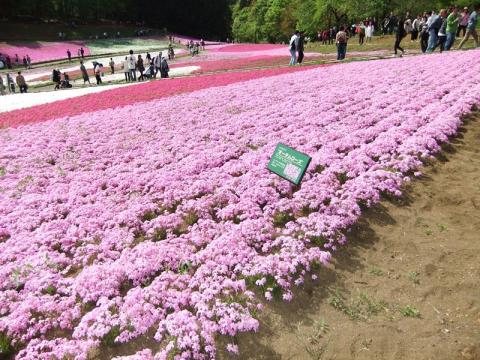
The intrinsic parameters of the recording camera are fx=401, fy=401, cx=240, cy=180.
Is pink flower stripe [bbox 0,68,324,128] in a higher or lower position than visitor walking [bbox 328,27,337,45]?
lower

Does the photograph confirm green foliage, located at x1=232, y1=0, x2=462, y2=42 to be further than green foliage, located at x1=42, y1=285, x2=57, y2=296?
Yes

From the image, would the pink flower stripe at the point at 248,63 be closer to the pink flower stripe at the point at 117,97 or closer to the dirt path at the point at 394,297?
the pink flower stripe at the point at 117,97

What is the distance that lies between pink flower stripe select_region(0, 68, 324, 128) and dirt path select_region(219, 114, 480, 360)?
17766 mm

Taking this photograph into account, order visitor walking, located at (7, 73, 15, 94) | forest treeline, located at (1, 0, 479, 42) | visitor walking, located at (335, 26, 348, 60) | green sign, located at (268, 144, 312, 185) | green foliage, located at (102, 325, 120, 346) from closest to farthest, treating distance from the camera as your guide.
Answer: green foliage, located at (102, 325, 120, 346)
green sign, located at (268, 144, 312, 185)
visitor walking, located at (335, 26, 348, 60)
visitor walking, located at (7, 73, 15, 94)
forest treeline, located at (1, 0, 479, 42)

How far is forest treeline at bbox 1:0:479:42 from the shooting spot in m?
55.9

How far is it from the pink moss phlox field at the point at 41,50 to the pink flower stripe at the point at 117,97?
44.5m

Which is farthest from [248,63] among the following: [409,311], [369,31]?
[409,311]

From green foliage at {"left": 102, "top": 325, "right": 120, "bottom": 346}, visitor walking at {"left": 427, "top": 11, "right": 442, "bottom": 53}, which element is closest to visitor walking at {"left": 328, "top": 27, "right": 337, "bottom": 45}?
visitor walking at {"left": 427, "top": 11, "right": 442, "bottom": 53}

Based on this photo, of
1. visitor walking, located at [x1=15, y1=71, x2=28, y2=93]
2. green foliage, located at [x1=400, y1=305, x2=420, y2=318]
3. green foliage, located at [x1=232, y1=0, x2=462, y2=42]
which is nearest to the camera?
green foliage, located at [x1=400, y1=305, x2=420, y2=318]

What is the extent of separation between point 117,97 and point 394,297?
21.8 m

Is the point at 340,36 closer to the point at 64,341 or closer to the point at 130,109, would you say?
the point at 130,109

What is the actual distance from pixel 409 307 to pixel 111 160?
35.0ft

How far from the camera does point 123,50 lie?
7131cm

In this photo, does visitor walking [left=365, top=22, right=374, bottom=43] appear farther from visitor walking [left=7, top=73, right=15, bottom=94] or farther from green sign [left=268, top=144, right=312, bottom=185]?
green sign [left=268, top=144, right=312, bottom=185]
